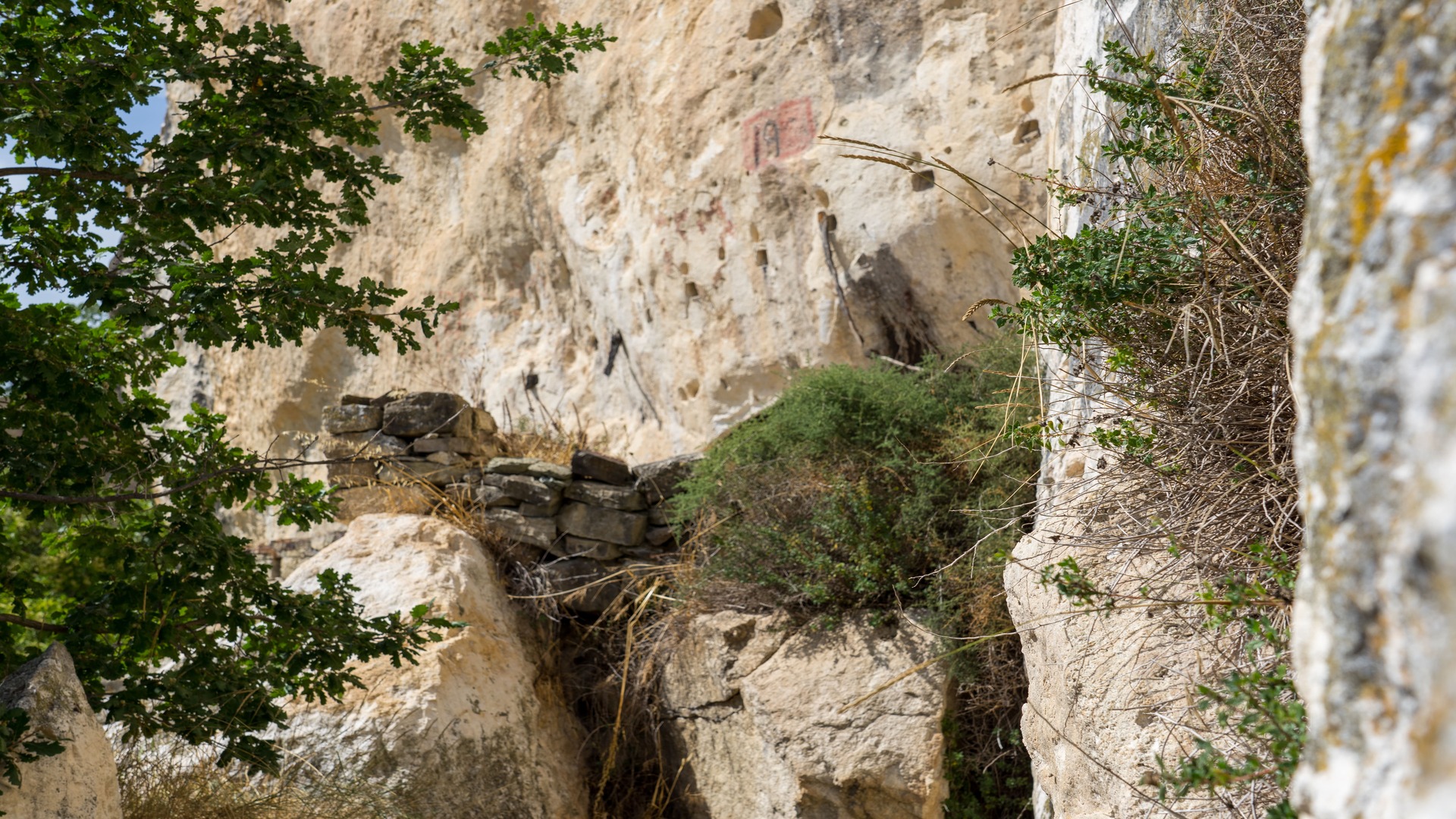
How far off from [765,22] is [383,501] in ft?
12.3

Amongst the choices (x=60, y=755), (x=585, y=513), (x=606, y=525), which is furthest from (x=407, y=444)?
(x=60, y=755)

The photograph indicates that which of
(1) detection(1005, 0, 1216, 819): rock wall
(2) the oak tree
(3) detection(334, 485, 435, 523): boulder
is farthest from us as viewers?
(3) detection(334, 485, 435, 523): boulder

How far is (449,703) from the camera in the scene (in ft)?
16.0

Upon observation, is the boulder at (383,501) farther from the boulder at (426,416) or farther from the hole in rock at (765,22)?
the hole in rock at (765,22)

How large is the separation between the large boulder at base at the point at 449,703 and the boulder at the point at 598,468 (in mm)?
728

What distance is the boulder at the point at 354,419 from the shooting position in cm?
663

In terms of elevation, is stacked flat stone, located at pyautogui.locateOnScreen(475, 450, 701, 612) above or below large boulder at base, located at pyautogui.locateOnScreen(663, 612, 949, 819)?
above

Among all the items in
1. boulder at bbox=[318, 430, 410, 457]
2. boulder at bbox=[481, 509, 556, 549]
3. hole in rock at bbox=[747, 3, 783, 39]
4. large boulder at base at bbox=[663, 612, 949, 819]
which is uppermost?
hole in rock at bbox=[747, 3, 783, 39]

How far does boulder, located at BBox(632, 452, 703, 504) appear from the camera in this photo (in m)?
6.08

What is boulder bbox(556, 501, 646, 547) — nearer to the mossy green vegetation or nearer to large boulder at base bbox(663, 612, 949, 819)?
the mossy green vegetation

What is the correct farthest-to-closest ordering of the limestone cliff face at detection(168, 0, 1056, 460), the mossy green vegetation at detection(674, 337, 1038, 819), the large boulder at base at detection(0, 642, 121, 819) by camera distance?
the limestone cliff face at detection(168, 0, 1056, 460) < the mossy green vegetation at detection(674, 337, 1038, 819) < the large boulder at base at detection(0, 642, 121, 819)

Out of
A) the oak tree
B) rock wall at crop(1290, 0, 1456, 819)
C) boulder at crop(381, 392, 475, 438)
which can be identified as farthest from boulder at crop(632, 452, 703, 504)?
rock wall at crop(1290, 0, 1456, 819)

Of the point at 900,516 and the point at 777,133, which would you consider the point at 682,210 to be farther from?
the point at 900,516

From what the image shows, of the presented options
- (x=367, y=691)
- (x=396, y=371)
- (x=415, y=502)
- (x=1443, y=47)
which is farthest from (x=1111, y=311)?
(x=396, y=371)
